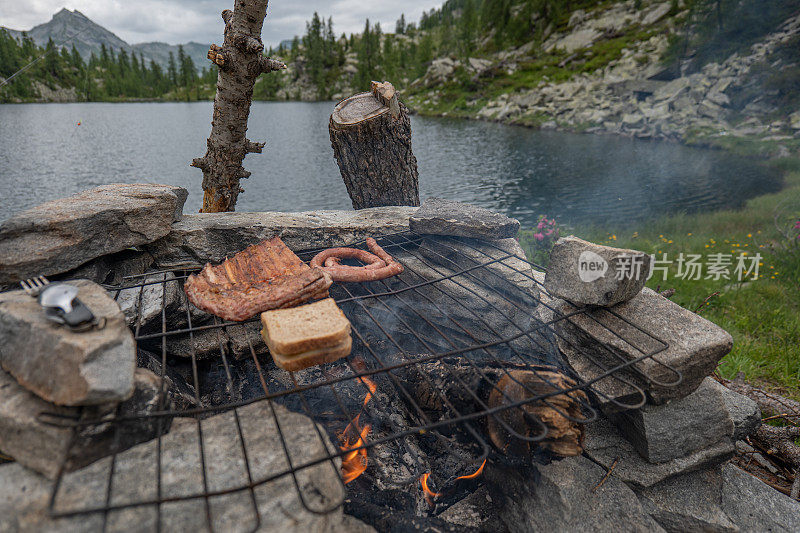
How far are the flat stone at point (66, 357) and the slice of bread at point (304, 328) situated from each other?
724mm

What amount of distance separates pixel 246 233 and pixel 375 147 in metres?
2.40

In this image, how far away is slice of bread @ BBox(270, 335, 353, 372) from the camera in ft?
7.51

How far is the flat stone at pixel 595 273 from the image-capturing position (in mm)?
2592

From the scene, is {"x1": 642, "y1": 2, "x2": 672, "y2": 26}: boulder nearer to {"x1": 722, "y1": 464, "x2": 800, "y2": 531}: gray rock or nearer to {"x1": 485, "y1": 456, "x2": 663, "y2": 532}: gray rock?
{"x1": 722, "y1": 464, "x2": 800, "y2": 531}: gray rock

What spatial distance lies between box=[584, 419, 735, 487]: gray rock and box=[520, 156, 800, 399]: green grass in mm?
2070

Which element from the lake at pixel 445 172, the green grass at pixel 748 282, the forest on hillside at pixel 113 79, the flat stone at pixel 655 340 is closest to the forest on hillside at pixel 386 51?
the forest on hillside at pixel 113 79

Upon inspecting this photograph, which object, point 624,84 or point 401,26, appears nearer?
point 624,84

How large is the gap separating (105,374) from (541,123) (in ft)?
98.4

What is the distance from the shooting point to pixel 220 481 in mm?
1615

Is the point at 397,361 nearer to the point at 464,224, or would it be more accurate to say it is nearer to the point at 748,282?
the point at 464,224

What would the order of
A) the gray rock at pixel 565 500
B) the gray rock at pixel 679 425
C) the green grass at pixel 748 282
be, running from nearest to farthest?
the gray rock at pixel 565 500 → the gray rock at pixel 679 425 → the green grass at pixel 748 282

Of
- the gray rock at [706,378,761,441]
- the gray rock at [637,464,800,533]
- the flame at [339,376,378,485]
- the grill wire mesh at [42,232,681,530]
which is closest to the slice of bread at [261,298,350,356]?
the grill wire mesh at [42,232,681,530]

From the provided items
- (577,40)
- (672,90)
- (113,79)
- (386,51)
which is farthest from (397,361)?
(113,79)

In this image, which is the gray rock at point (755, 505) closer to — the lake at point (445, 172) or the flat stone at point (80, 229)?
the flat stone at point (80, 229)
